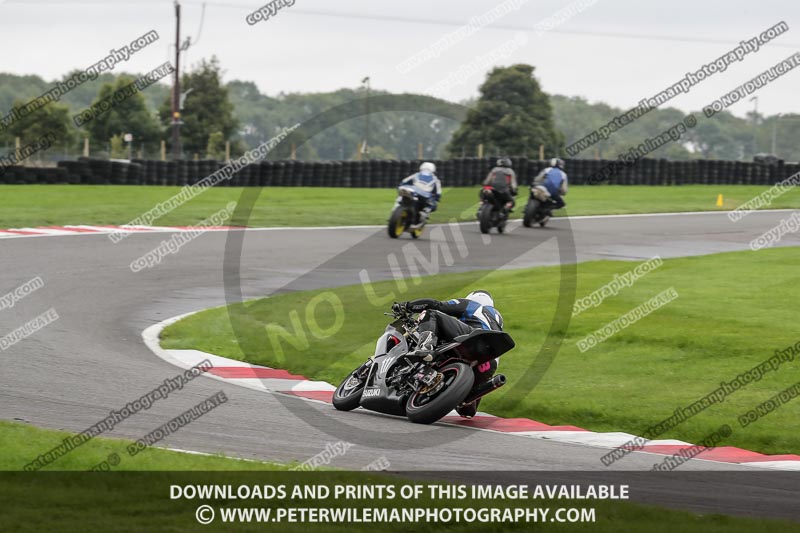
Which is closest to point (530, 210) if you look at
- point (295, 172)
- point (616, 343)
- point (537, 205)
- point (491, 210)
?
point (537, 205)

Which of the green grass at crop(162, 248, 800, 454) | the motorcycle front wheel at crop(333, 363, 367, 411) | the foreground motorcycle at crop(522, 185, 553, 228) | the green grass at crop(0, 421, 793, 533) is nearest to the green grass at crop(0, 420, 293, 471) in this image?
the green grass at crop(0, 421, 793, 533)

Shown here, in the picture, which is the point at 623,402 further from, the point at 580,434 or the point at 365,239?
the point at 365,239

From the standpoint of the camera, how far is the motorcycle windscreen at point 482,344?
9.66 metres

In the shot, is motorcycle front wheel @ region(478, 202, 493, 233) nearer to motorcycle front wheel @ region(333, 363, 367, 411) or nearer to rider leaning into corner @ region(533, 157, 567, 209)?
rider leaning into corner @ region(533, 157, 567, 209)

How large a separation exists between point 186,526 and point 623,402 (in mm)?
6047

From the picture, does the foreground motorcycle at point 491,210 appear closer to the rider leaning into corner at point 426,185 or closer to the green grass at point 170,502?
the rider leaning into corner at point 426,185

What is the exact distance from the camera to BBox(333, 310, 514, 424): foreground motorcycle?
9531 millimetres

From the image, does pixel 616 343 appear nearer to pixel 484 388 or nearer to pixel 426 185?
pixel 484 388

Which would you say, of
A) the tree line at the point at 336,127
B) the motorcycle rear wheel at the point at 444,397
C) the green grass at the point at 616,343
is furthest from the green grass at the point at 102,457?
the tree line at the point at 336,127

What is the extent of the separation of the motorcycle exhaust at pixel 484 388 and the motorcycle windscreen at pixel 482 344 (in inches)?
12.1

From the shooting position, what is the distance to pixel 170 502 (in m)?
6.25

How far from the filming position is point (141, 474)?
6.89 metres

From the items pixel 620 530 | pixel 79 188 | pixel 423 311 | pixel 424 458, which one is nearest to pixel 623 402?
pixel 423 311

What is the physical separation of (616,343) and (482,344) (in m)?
3.77
